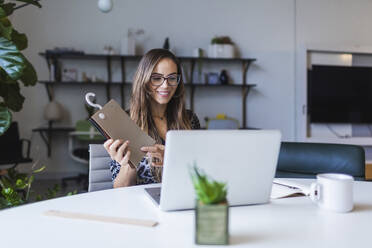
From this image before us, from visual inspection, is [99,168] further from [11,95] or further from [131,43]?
[131,43]

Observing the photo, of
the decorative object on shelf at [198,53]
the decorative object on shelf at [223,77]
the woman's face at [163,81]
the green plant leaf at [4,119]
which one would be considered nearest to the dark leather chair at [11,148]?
the green plant leaf at [4,119]

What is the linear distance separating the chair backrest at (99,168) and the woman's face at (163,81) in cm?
36

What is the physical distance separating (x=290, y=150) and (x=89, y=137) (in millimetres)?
3092

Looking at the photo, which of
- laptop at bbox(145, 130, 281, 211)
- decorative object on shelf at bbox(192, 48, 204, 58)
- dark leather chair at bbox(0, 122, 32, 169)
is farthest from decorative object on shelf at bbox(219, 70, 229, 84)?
laptop at bbox(145, 130, 281, 211)

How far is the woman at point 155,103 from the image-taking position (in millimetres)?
1550

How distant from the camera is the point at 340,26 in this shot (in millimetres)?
5449

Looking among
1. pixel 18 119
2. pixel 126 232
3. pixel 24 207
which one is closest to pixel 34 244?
pixel 126 232

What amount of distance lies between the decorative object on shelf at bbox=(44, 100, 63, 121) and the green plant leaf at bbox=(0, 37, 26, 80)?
109 inches

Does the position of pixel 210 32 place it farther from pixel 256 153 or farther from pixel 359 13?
pixel 256 153

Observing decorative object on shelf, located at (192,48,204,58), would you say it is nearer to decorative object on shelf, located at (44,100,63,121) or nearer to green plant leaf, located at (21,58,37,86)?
decorative object on shelf, located at (44,100,63,121)

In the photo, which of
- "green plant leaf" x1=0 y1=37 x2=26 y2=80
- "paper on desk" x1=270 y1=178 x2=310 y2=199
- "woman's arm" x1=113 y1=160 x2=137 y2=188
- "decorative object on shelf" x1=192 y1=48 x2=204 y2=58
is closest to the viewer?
"paper on desk" x1=270 y1=178 x2=310 y2=199

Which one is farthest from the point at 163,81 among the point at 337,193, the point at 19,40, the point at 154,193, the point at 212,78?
the point at 212,78

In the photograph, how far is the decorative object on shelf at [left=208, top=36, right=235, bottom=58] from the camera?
4.93 m

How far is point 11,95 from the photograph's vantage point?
2158 millimetres
